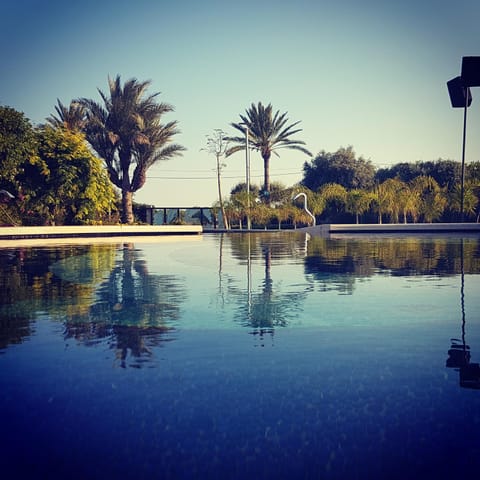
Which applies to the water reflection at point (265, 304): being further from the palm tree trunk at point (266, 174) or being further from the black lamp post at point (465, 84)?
the palm tree trunk at point (266, 174)

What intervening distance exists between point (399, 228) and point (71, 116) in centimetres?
2347

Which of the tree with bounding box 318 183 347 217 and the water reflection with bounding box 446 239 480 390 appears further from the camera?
the tree with bounding box 318 183 347 217

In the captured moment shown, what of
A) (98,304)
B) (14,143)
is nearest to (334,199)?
(14,143)

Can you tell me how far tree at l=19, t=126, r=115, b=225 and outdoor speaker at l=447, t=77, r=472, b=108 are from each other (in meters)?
19.6

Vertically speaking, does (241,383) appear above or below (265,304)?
below

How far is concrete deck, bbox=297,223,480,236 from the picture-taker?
2906cm

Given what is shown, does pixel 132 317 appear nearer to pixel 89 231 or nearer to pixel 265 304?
pixel 265 304

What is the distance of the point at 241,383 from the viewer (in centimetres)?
423

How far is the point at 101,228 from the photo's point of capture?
31.2 metres

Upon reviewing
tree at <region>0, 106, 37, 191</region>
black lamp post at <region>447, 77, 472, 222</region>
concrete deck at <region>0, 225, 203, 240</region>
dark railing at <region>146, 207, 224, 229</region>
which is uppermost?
black lamp post at <region>447, 77, 472, 222</region>

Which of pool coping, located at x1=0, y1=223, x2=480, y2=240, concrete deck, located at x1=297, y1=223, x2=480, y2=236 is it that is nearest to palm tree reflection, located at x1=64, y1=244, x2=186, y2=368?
pool coping, located at x1=0, y1=223, x2=480, y2=240

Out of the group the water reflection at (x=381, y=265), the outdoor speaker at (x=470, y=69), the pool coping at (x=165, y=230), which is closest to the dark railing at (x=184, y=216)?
the pool coping at (x=165, y=230)

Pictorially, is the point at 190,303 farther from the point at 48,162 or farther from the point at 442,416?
the point at 48,162

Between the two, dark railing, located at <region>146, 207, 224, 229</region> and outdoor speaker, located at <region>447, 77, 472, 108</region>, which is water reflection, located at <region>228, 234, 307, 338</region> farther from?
dark railing, located at <region>146, 207, 224, 229</region>
